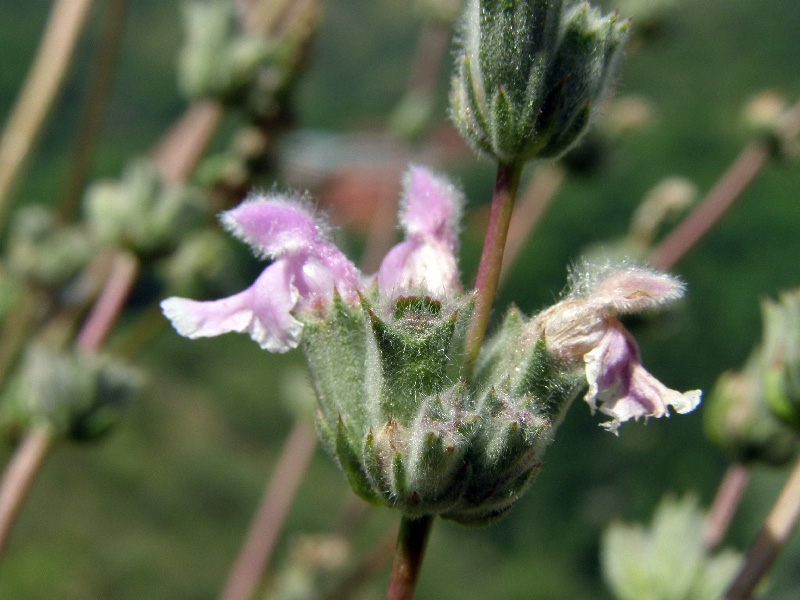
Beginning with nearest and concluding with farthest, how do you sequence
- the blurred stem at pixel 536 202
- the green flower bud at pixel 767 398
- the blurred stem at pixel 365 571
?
the green flower bud at pixel 767 398, the blurred stem at pixel 365 571, the blurred stem at pixel 536 202

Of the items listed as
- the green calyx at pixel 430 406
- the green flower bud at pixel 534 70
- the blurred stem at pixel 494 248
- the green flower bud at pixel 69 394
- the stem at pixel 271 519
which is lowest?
the stem at pixel 271 519

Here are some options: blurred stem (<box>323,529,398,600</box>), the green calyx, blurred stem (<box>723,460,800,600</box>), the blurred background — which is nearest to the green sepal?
the green calyx

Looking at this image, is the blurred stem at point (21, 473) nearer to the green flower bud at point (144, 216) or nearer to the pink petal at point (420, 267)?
the green flower bud at point (144, 216)

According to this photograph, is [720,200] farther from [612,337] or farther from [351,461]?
[351,461]

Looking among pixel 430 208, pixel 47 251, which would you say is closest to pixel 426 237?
pixel 430 208

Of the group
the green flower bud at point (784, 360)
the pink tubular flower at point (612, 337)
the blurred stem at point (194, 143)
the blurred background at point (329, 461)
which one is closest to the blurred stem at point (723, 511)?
the green flower bud at point (784, 360)

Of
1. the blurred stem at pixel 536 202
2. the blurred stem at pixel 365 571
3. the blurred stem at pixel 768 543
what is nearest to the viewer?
the blurred stem at pixel 768 543
